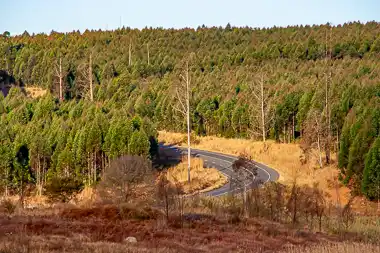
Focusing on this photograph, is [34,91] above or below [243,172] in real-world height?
above

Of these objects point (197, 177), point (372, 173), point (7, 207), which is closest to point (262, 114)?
point (197, 177)

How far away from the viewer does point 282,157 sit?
160 ft

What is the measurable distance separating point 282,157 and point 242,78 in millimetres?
25304

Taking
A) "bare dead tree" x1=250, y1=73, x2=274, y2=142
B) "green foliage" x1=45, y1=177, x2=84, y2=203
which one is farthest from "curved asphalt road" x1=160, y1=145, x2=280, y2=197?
"green foliage" x1=45, y1=177, x2=84, y2=203

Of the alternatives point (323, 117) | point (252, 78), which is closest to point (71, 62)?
point (252, 78)

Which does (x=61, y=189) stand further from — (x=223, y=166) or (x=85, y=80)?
(x=85, y=80)

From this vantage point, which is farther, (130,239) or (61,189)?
(61,189)

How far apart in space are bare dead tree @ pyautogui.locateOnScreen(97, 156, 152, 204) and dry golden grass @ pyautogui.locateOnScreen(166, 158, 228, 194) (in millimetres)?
8459

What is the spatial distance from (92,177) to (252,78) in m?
34.6

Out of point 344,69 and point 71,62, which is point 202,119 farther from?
point 71,62

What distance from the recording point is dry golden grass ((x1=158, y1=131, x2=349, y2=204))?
39469mm

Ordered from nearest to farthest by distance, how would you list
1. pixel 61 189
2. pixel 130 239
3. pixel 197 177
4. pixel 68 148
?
pixel 130 239 < pixel 61 189 < pixel 197 177 < pixel 68 148

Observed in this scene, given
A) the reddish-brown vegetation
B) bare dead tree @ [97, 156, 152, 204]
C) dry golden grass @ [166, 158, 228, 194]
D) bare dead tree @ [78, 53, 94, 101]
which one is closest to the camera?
the reddish-brown vegetation

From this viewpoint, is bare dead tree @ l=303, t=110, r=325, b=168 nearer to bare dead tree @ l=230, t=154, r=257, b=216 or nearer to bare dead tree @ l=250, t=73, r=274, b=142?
bare dead tree @ l=250, t=73, r=274, b=142
